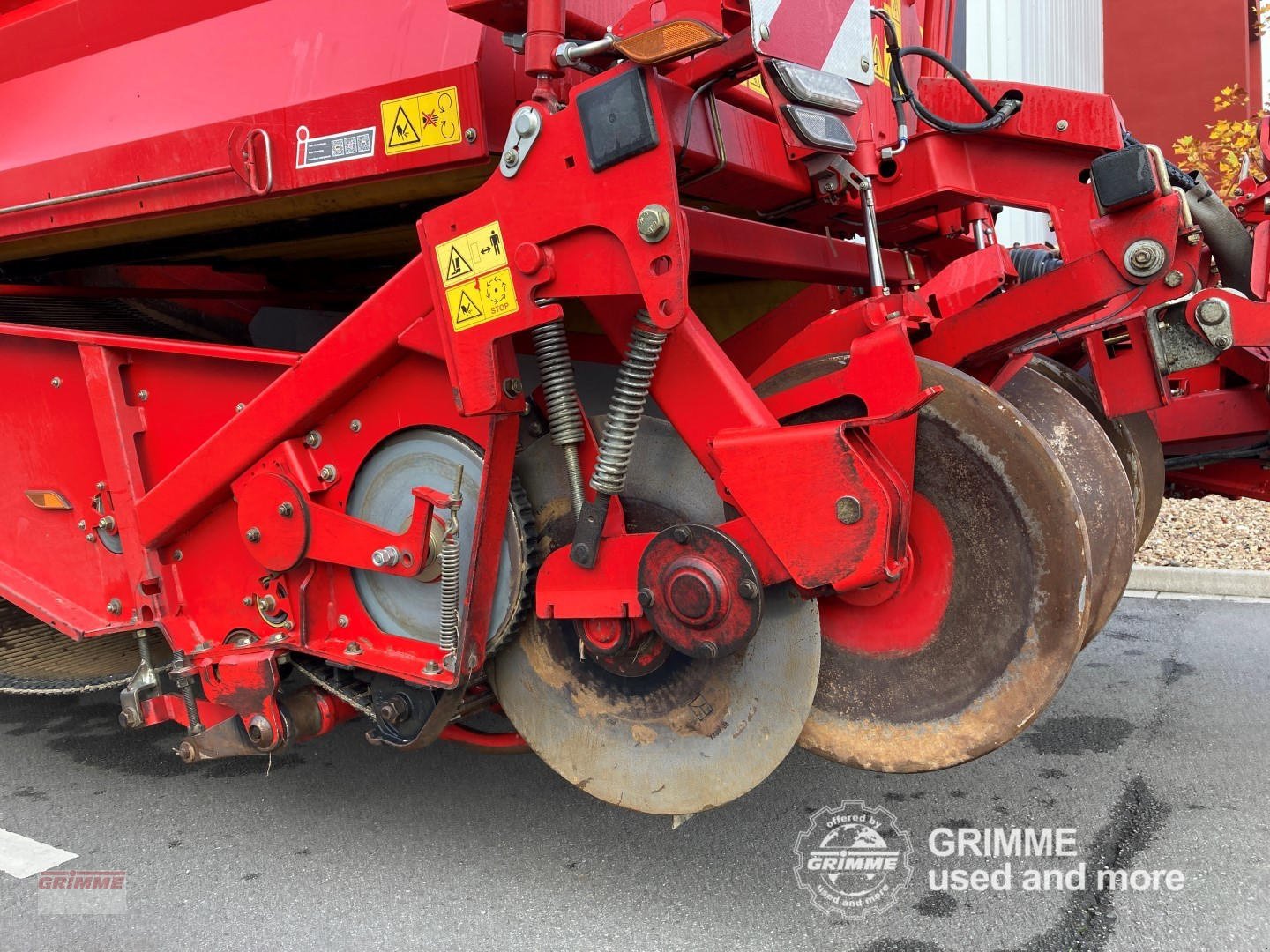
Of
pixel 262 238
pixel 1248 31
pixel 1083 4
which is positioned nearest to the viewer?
pixel 262 238

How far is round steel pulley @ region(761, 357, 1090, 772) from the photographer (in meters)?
2.12

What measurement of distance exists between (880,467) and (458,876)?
146 centimetres

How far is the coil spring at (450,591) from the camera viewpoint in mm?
2188

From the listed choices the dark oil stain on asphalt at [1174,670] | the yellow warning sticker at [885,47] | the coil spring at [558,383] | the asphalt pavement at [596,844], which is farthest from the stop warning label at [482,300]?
the dark oil stain on asphalt at [1174,670]

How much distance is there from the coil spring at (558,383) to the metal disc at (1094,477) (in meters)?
1.32

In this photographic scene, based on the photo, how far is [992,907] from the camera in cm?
234

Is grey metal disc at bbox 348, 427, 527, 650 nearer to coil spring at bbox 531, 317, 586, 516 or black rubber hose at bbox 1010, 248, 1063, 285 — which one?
coil spring at bbox 531, 317, 586, 516

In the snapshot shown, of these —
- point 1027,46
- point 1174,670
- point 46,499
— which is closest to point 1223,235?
point 1174,670

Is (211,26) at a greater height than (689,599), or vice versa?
(211,26)

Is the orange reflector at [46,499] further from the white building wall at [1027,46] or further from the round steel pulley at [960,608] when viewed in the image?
the white building wall at [1027,46]

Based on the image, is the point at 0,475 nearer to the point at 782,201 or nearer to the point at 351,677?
the point at 351,677

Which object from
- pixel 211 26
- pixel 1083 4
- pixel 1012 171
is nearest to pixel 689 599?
pixel 1012 171

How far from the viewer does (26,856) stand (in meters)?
2.76

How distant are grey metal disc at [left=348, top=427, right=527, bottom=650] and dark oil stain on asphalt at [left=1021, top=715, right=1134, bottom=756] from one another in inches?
73.9
